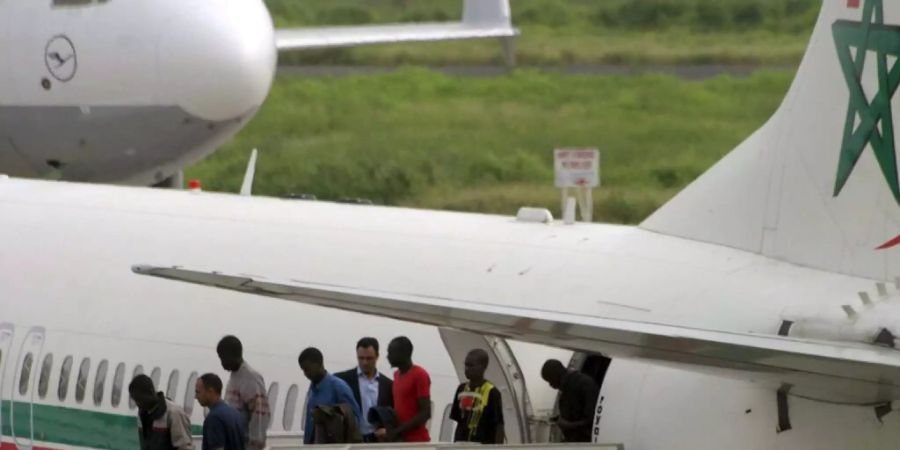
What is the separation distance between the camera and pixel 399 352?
10.8 meters

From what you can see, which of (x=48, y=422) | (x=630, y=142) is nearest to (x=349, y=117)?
(x=630, y=142)

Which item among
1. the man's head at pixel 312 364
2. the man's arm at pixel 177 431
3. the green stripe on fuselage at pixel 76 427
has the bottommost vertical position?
the green stripe on fuselage at pixel 76 427

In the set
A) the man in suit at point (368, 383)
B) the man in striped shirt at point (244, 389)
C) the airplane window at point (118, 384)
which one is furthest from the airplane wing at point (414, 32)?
the man in suit at point (368, 383)

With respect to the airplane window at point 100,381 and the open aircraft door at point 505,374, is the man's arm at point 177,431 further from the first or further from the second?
the airplane window at point 100,381

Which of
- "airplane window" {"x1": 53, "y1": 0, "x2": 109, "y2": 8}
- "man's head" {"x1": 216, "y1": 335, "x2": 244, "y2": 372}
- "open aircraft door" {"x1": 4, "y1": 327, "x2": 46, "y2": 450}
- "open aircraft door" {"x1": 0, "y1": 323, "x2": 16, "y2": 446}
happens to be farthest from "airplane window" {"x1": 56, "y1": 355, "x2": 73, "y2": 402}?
"airplane window" {"x1": 53, "y1": 0, "x2": 109, "y2": 8}

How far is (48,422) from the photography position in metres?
13.0

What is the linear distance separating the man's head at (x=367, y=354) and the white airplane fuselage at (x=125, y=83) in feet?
29.5

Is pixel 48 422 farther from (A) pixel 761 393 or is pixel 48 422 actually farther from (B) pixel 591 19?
(B) pixel 591 19

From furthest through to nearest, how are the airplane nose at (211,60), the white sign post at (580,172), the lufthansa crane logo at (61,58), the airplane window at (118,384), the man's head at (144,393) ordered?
the lufthansa crane logo at (61,58), the airplane nose at (211,60), the white sign post at (580,172), the airplane window at (118,384), the man's head at (144,393)

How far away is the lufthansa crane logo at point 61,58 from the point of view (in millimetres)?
20156

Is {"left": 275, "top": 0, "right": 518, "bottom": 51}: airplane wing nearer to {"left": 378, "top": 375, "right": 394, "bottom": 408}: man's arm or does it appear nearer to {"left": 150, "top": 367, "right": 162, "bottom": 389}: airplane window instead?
{"left": 150, "top": 367, "right": 162, "bottom": 389}: airplane window

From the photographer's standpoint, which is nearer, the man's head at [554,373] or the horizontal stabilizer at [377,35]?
the man's head at [554,373]

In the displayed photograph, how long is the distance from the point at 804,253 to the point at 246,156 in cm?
2165

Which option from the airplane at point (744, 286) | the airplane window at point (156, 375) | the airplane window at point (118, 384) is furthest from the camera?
the airplane window at point (118, 384)
